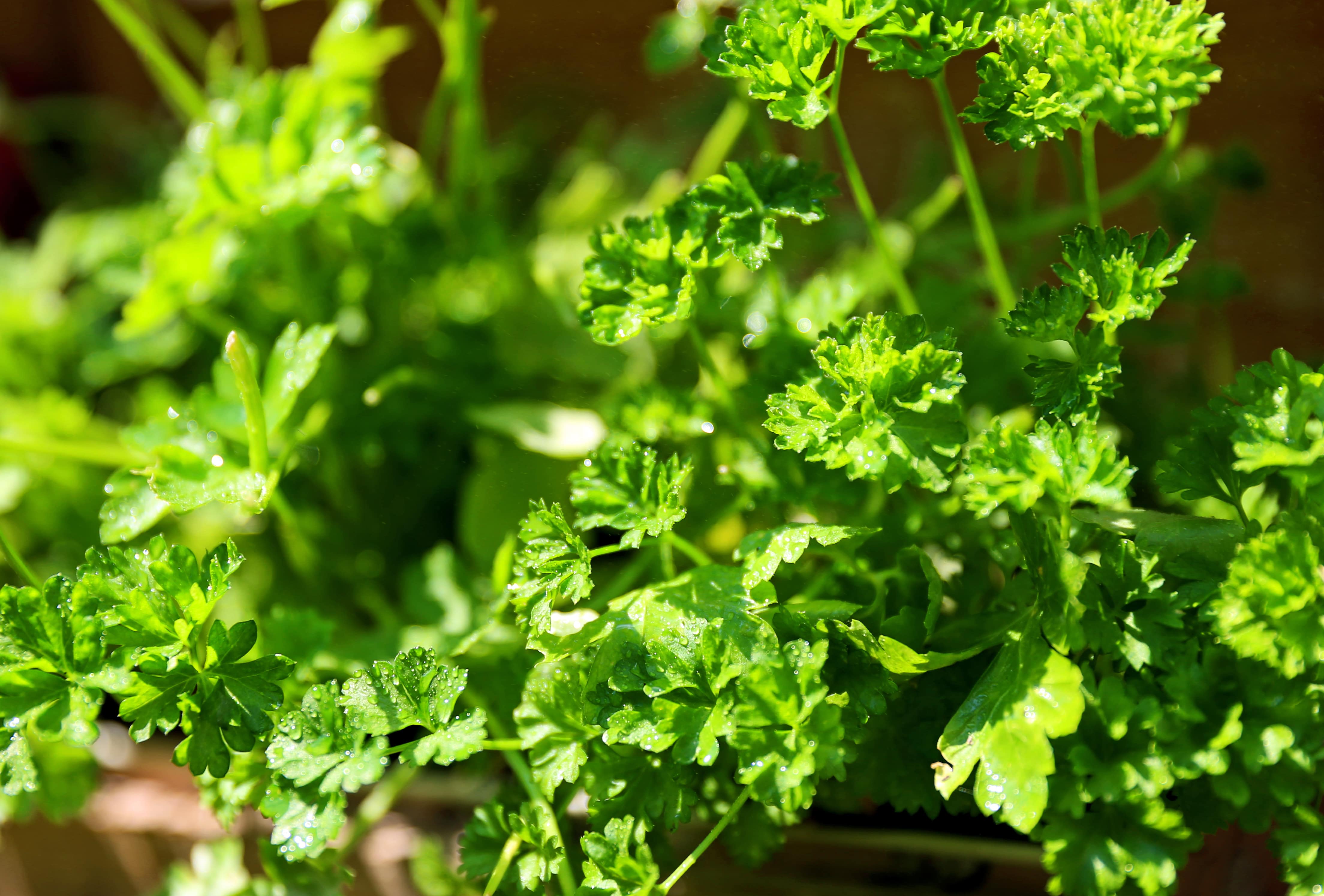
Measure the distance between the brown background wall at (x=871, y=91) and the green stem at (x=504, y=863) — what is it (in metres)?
0.48

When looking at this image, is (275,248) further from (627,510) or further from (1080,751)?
(1080,751)

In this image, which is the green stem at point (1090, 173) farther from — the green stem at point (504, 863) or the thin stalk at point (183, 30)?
the thin stalk at point (183, 30)

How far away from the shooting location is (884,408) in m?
0.49

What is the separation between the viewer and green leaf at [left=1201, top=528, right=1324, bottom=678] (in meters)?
0.43

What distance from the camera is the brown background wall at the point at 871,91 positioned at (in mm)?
623

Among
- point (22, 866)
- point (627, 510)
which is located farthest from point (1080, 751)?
point (22, 866)

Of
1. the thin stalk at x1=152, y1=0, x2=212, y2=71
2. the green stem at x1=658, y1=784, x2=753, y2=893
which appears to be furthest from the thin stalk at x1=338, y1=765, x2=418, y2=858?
the thin stalk at x1=152, y1=0, x2=212, y2=71

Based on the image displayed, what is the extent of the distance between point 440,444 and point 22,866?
52 cm

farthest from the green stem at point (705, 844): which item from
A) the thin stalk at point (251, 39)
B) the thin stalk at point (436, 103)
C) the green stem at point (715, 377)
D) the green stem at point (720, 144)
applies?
the thin stalk at point (251, 39)

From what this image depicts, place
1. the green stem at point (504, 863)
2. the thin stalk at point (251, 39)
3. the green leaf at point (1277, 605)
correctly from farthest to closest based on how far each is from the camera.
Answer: the thin stalk at point (251, 39)
the green stem at point (504, 863)
the green leaf at point (1277, 605)

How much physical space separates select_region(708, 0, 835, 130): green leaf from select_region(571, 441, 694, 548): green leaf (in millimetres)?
183

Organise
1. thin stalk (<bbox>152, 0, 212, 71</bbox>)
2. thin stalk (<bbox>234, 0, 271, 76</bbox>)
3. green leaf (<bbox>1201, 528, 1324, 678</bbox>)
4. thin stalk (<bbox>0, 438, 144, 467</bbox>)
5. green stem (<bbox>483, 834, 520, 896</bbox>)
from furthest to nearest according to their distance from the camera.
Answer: thin stalk (<bbox>152, 0, 212, 71</bbox>)
thin stalk (<bbox>234, 0, 271, 76</bbox>)
thin stalk (<bbox>0, 438, 144, 467</bbox>)
green stem (<bbox>483, 834, 520, 896</bbox>)
green leaf (<bbox>1201, 528, 1324, 678</bbox>)

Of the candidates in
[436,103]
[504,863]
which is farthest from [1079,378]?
[436,103]

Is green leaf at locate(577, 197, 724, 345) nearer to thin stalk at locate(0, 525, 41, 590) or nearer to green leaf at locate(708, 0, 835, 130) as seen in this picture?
green leaf at locate(708, 0, 835, 130)
